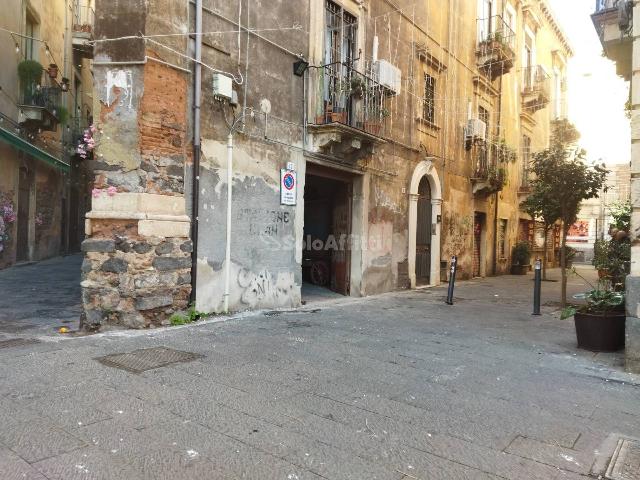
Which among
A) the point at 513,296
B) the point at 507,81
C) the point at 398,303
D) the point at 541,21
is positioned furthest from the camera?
the point at 541,21

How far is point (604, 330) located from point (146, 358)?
17.5 ft

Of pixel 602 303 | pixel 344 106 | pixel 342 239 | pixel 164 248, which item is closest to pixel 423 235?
pixel 342 239

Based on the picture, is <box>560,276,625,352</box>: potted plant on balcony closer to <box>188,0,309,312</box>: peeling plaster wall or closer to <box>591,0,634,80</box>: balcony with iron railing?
<box>591,0,634,80</box>: balcony with iron railing

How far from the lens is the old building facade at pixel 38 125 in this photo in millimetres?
13352

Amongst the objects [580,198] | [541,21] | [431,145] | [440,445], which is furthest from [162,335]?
[541,21]

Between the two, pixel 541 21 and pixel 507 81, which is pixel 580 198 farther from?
pixel 541 21

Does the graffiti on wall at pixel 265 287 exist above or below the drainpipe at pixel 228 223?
below

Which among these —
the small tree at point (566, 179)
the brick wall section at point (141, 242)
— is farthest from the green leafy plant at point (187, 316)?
the small tree at point (566, 179)

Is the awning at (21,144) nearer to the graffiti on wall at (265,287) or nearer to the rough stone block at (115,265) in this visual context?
the rough stone block at (115,265)

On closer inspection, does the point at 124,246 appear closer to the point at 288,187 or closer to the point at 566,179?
the point at 288,187

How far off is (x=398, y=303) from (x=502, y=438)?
688 centimetres

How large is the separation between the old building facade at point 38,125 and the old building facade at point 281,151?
6.00 meters

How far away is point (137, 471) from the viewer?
273 centimetres

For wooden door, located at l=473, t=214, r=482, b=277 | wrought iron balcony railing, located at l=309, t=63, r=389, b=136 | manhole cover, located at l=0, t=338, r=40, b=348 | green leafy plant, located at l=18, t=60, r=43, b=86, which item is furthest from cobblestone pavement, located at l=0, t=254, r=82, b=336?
wooden door, located at l=473, t=214, r=482, b=277
